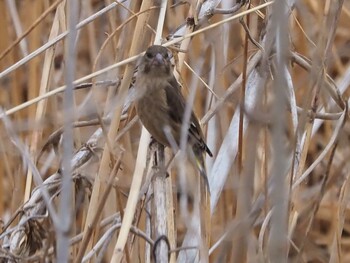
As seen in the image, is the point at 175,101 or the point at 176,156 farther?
the point at 175,101

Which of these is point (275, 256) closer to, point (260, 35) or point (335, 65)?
point (260, 35)

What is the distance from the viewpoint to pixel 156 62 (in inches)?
58.7

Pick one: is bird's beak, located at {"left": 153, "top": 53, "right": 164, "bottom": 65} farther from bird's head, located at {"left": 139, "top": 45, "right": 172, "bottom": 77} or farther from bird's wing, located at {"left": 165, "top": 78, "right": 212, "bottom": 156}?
bird's wing, located at {"left": 165, "top": 78, "right": 212, "bottom": 156}

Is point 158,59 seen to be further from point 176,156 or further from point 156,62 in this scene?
point 176,156

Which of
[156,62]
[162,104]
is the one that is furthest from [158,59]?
[162,104]

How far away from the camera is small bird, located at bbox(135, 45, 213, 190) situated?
151 cm

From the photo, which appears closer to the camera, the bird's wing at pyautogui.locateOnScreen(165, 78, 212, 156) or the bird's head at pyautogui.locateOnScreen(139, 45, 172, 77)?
the bird's head at pyautogui.locateOnScreen(139, 45, 172, 77)

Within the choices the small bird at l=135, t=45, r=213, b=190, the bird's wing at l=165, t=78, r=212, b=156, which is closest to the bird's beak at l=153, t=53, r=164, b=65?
the small bird at l=135, t=45, r=213, b=190

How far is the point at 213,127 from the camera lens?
1.75 meters

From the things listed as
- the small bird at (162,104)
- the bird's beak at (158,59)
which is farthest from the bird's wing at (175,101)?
the bird's beak at (158,59)

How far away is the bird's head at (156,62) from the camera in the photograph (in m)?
1.46

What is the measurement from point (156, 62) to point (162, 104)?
0.14 m

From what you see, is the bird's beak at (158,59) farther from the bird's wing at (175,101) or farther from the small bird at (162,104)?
the bird's wing at (175,101)

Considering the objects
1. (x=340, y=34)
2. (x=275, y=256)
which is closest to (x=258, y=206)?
(x=275, y=256)
